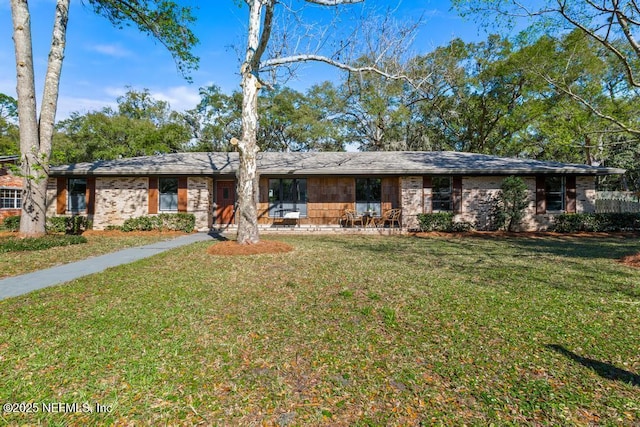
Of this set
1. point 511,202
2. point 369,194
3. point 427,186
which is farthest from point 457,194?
point 369,194

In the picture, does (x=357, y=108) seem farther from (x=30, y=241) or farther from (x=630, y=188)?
(x=630, y=188)

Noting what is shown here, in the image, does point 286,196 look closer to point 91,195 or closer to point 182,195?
point 182,195

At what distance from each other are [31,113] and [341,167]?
11109 millimetres

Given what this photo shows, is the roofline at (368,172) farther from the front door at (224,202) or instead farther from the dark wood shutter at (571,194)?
the front door at (224,202)

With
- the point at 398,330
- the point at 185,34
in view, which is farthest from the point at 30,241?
the point at 398,330

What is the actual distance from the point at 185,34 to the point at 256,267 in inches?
431

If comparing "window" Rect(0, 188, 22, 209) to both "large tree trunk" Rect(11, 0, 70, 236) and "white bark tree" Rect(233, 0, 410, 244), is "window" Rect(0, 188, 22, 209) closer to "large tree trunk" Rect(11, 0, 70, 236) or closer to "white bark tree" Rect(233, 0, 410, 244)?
"large tree trunk" Rect(11, 0, 70, 236)

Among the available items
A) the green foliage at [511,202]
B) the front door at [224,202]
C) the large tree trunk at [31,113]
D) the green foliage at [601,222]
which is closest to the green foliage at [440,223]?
the green foliage at [511,202]

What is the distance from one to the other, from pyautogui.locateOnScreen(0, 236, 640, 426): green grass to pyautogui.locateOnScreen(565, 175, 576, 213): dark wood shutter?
32.5ft

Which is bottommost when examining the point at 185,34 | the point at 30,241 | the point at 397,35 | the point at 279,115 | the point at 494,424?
the point at 494,424

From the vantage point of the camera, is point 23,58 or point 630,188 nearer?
point 23,58

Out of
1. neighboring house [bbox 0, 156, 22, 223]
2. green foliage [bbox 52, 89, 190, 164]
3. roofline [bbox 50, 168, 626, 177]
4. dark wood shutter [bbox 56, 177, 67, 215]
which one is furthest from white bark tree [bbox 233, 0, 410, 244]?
green foliage [bbox 52, 89, 190, 164]

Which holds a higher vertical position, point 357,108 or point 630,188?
point 357,108

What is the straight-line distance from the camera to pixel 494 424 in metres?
1.97
